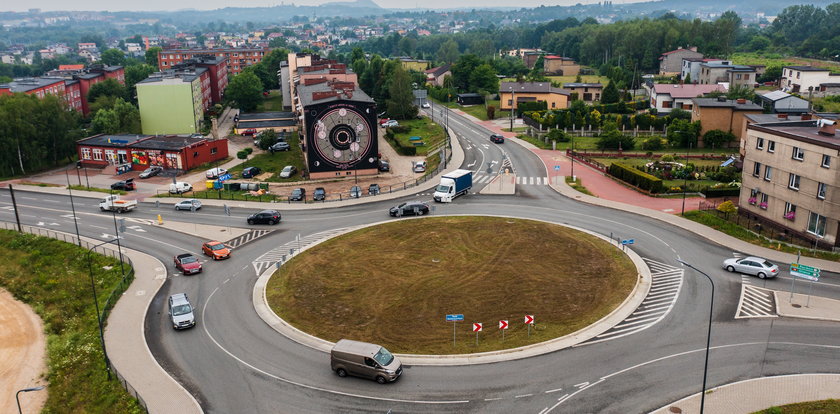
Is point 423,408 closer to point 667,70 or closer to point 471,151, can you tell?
point 471,151

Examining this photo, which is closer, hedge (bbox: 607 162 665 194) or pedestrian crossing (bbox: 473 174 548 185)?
hedge (bbox: 607 162 665 194)

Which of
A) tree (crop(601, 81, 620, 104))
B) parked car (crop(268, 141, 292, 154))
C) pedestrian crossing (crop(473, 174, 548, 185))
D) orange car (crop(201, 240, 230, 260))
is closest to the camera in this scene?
orange car (crop(201, 240, 230, 260))

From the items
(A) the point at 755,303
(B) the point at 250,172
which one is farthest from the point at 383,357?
(B) the point at 250,172

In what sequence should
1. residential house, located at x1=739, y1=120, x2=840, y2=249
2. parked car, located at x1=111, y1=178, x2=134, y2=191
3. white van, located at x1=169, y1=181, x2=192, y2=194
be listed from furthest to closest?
parked car, located at x1=111, y1=178, x2=134, y2=191 < white van, located at x1=169, y1=181, x2=192, y2=194 < residential house, located at x1=739, y1=120, x2=840, y2=249

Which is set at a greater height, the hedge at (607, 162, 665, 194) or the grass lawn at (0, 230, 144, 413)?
the hedge at (607, 162, 665, 194)

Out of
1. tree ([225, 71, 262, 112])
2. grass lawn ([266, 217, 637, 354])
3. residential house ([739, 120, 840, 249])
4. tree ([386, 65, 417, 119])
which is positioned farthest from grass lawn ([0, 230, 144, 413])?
tree ([225, 71, 262, 112])

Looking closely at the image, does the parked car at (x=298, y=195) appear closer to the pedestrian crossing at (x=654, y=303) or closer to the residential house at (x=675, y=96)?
the pedestrian crossing at (x=654, y=303)

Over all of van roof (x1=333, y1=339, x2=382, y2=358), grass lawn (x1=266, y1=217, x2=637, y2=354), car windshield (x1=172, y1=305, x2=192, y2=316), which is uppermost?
van roof (x1=333, y1=339, x2=382, y2=358)

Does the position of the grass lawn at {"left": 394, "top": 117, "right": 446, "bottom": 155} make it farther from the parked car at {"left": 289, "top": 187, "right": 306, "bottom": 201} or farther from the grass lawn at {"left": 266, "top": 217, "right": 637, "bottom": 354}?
the grass lawn at {"left": 266, "top": 217, "right": 637, "bottom": 354}
